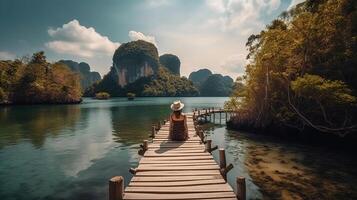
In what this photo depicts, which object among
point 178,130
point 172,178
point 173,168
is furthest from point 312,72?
point 172,178

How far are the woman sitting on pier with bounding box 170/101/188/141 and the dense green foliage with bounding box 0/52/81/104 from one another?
8256cm

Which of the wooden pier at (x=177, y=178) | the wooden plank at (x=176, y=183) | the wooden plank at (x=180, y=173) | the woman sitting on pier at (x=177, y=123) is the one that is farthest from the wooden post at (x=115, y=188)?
the woman sitting on pier at (x=177, y=123)

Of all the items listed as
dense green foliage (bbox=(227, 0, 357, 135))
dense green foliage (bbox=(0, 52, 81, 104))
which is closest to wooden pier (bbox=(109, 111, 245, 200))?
dense green foliage (bbox=(227, 0, 357, 135))

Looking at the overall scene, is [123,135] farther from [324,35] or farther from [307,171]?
[324,35]

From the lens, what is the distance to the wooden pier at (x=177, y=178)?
7617mm

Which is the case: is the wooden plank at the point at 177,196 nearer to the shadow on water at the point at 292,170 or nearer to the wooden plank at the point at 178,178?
the wooden plank at the point at 178,178

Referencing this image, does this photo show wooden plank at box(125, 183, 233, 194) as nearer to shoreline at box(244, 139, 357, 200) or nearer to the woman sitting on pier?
shoreline at box(244, 139, 357, 200)

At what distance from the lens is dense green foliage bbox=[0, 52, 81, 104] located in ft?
277

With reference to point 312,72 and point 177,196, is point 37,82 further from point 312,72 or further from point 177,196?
point 177,196

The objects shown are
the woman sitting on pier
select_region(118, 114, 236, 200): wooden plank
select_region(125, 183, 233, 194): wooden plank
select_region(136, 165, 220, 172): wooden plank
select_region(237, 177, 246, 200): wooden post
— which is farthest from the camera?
the woman sitting on pier

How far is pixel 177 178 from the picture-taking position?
910cm

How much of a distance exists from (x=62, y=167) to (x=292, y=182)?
538 inches

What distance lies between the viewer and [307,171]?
15.3 m

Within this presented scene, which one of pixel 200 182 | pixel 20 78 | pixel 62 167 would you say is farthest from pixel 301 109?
pixel 20 78
